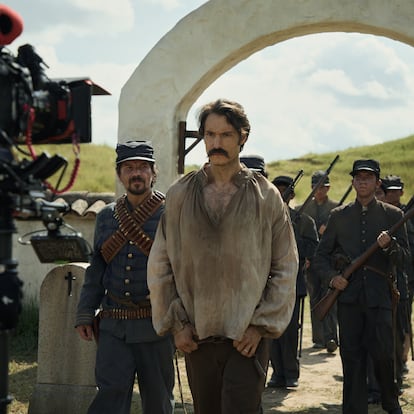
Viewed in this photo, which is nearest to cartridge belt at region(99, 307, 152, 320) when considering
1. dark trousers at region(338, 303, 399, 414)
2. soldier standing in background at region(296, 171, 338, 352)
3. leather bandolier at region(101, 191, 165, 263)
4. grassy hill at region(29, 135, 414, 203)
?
leather bandolier at region(101, 191, 165, 263)

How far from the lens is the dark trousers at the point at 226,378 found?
16.0 ft

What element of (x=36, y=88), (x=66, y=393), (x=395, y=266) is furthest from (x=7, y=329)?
(x=395, y=266)

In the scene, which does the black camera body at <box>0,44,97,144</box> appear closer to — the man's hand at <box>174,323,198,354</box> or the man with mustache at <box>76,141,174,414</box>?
the man's hand at <box>174,323,198,354</box>

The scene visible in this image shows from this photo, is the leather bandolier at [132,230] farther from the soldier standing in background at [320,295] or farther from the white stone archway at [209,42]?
the soldier standing in background at [320,295]

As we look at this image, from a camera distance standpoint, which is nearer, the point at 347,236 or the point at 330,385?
the point at 347,236

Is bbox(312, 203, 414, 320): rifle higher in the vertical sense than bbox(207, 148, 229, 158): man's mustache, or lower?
lower

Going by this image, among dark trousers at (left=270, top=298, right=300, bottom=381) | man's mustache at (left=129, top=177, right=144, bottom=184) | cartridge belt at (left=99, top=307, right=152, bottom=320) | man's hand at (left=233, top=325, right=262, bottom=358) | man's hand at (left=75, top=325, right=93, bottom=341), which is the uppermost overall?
man's mustache at (left=129, top=177, right=144, bottom=184)

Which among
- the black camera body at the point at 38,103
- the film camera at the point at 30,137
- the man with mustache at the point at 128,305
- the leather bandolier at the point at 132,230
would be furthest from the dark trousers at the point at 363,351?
the black camera body at the point at 38,103

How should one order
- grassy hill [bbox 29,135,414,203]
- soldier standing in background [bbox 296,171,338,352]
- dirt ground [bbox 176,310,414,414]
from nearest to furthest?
dirt ground [bbox 176,310,414,414] < soldier standing in background [bbox 296,171,338,352] < grassy hill [bbox 29,135,414,203]

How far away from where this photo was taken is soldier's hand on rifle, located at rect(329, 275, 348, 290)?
290 inches

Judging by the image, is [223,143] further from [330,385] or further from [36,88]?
[330,385]

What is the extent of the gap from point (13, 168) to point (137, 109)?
6.46m

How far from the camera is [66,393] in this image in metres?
7.54

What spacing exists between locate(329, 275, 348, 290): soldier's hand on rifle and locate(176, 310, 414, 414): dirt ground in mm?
1347
